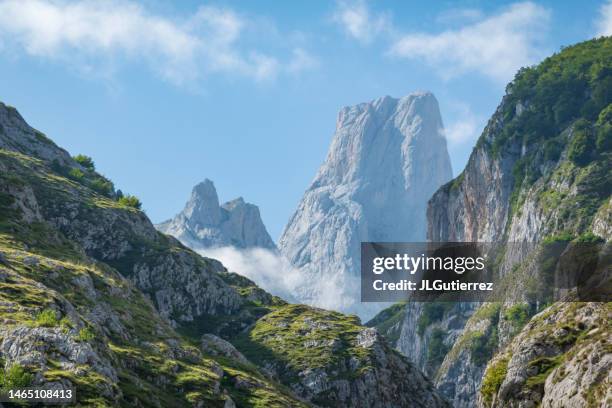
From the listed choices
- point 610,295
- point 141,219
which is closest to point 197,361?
point 610,295

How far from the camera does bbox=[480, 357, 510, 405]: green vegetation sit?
89.0m

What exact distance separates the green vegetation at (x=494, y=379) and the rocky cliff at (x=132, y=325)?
33783 mm

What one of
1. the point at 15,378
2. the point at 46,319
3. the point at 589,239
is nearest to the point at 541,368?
the point at 46,319

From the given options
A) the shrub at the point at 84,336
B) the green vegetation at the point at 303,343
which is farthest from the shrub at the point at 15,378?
the green vegetation at the point at 303,343

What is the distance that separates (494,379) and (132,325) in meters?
56.3

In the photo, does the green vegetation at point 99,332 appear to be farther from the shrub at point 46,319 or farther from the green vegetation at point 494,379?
the green vegetation at point 494,379

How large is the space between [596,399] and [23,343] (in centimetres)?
5270

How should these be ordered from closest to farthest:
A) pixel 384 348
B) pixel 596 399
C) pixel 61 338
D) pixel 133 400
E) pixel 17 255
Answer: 1. pixel 596 399
2. pixel 61 338
3. pixel 133 400
4. pixel 17 255
5. pixel 384 348

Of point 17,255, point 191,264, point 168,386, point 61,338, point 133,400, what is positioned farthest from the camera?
point 191,264

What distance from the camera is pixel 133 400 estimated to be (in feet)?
268

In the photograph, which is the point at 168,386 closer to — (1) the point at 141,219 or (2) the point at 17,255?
(2) the point at 17,255

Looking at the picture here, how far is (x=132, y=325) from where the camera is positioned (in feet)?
387

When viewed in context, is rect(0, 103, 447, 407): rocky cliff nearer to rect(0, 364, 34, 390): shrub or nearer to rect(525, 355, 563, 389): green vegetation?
rect(0, 364, 34, 390): shrub

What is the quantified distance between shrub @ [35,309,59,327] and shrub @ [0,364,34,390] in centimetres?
1272
